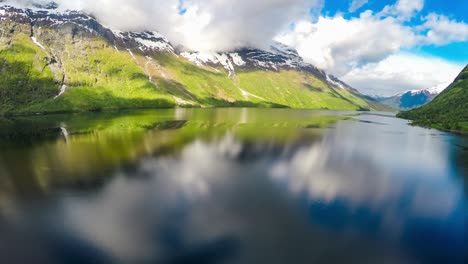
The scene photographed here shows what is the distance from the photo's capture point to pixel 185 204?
149ft

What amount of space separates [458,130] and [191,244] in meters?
172

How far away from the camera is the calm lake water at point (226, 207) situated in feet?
109

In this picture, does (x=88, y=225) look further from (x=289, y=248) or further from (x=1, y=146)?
(x=1, y=146)

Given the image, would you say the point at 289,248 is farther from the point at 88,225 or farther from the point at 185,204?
the point at 88,225

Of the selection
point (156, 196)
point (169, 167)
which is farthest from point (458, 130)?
point (156, 196)

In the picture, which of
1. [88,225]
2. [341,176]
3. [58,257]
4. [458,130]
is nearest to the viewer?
[58,257]

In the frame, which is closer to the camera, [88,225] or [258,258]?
[258,258]

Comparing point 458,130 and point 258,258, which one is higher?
point 458,130

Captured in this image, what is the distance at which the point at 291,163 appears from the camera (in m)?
73.1

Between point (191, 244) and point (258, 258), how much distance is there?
7.73m

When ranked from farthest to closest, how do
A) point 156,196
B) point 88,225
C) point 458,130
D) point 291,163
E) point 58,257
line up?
point 458,130 < point 291,163 < point 156,196 < point 88,225 < point 58,257

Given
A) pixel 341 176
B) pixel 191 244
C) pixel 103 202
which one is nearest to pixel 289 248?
pixel 191 244

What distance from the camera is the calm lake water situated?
109ft

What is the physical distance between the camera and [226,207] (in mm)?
44375
